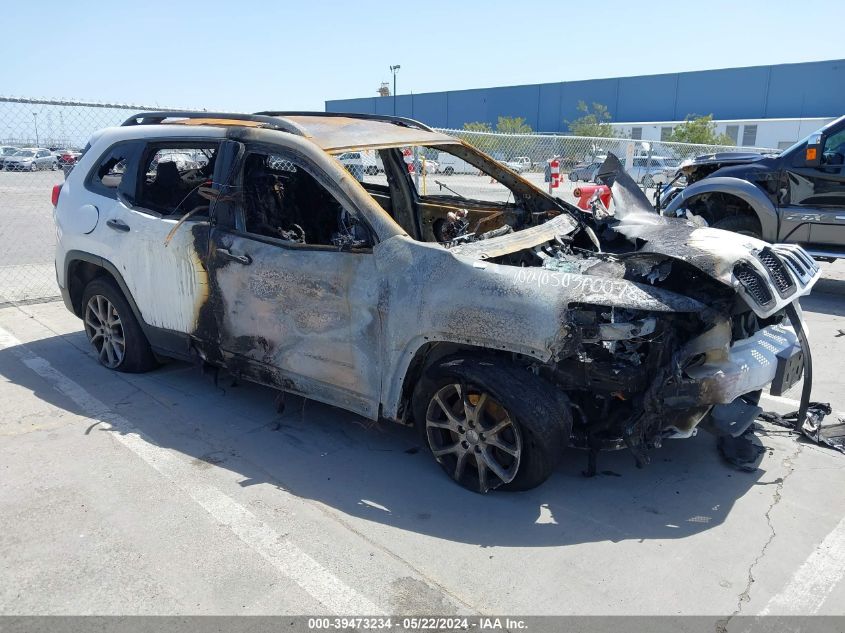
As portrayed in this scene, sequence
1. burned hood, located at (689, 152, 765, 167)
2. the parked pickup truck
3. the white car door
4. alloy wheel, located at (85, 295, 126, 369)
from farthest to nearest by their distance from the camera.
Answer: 1. burned hood, located at (689, 152, 765, 167)
2. the parked pickup truck
3. alloy wheel, located at (85, 295, 126, 369)
4. the white car door

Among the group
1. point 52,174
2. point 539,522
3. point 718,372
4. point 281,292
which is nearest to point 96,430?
point 281,292

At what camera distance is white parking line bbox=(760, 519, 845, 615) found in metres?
2.72

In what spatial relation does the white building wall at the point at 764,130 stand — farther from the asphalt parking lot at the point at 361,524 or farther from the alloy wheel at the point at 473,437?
the alloy wheel at the point at 473,437

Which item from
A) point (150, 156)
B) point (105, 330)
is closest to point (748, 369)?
point (150, 156)

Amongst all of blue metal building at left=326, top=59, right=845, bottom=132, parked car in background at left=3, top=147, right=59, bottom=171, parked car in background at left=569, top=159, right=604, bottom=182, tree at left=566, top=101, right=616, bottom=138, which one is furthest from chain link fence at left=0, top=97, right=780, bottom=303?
blue metal building at left=326, top=59, right=845, bottom=132

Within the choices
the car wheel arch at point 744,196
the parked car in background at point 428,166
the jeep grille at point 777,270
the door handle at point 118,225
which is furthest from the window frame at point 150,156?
the car wheel arch at point 744,196

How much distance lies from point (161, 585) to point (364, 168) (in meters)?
4.35

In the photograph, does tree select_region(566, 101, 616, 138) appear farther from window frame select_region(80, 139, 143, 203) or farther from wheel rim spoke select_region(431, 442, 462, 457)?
wheel rim spoke select_region(431, 442, 462, 457)

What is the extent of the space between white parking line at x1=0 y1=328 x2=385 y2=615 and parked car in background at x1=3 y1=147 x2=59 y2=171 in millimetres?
34084

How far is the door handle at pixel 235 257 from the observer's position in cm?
408

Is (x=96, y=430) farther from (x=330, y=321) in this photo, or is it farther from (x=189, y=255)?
(x=330, y=321)

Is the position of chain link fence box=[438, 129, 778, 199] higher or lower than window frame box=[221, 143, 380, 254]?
higher

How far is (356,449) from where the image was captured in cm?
409

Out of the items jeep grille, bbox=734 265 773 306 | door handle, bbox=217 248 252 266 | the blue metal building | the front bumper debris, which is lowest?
the front bumper debris
